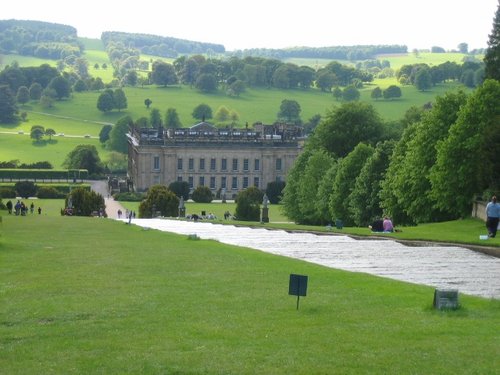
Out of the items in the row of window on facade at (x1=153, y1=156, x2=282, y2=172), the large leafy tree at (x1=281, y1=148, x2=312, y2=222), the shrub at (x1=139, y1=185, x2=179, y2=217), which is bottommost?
the row of window on facade at (x1=153, y1=156, x2=282, y2=172)

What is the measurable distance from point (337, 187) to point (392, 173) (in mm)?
8799

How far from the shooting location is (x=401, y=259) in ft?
88.7

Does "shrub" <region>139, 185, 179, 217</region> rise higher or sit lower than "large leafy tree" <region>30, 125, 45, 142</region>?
higher

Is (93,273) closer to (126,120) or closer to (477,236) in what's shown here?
(477,236)

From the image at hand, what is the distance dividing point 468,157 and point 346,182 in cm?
2170

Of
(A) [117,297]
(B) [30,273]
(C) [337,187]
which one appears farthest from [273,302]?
(C) [337,187]

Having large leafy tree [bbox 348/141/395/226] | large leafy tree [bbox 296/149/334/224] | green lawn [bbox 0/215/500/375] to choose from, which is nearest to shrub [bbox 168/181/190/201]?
large leafy tree [bbox 296/149/334/224]

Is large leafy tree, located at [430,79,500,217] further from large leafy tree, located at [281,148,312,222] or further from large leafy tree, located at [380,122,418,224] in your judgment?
large leafy tree, located at [281,148,312,222]

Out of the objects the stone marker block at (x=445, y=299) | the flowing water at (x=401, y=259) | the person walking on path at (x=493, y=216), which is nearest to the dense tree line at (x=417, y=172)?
the person walking on path at (x=493, y=216)

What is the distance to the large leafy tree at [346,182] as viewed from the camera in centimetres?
7281

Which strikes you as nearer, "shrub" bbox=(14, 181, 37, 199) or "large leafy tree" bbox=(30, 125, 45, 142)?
"shrub" bbox=(14, 181, 37, 199)

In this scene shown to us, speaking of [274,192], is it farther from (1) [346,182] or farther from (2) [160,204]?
(1) [346,182]

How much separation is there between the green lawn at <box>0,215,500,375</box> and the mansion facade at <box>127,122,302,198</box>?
13018 centimetres

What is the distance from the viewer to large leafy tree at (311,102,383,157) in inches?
3688
